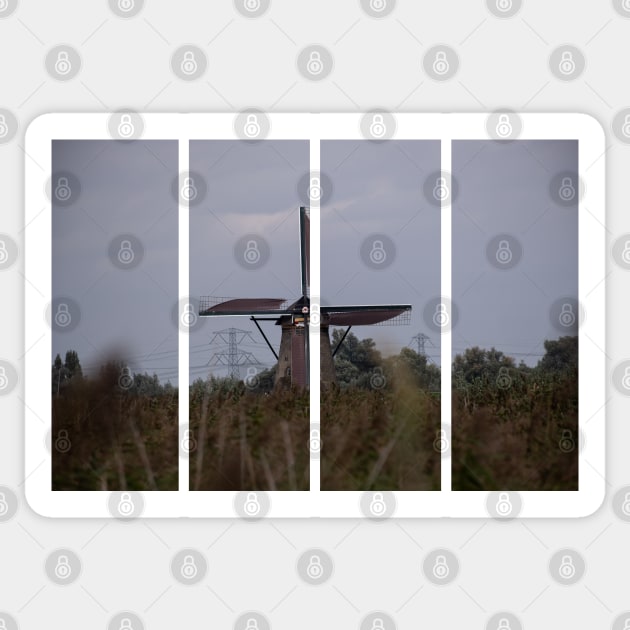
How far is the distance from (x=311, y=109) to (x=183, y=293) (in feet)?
4.14

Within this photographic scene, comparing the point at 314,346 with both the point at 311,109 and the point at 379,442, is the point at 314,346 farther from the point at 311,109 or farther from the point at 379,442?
the point at 311,109

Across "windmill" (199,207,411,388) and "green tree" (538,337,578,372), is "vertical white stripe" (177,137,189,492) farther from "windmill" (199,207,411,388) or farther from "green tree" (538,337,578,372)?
"green tree" (538,337,578,372)

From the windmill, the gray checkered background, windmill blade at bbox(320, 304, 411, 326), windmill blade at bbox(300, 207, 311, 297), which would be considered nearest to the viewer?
the gray checkered background

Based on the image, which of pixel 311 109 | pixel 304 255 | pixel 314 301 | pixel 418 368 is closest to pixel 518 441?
pixel 418 368

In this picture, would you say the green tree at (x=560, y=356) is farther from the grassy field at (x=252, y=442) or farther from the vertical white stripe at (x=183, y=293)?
the vertical white stripe at (x=183, y=293)

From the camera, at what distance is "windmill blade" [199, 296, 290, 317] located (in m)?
6.69

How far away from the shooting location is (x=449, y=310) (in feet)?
16.2

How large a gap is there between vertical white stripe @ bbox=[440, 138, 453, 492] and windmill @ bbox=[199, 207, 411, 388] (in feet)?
4.33

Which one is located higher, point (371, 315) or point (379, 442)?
point (371, 315)

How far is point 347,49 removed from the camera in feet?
16.3

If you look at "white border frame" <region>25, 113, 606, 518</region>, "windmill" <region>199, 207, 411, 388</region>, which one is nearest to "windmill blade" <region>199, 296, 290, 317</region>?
"windmill" <region>199, 207, 411, 388</region>

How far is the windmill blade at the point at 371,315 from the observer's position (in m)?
7.11

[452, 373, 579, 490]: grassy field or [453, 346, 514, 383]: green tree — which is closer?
[452, 373, 579, 490]: grassy field

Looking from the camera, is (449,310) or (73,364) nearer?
(449,310)
